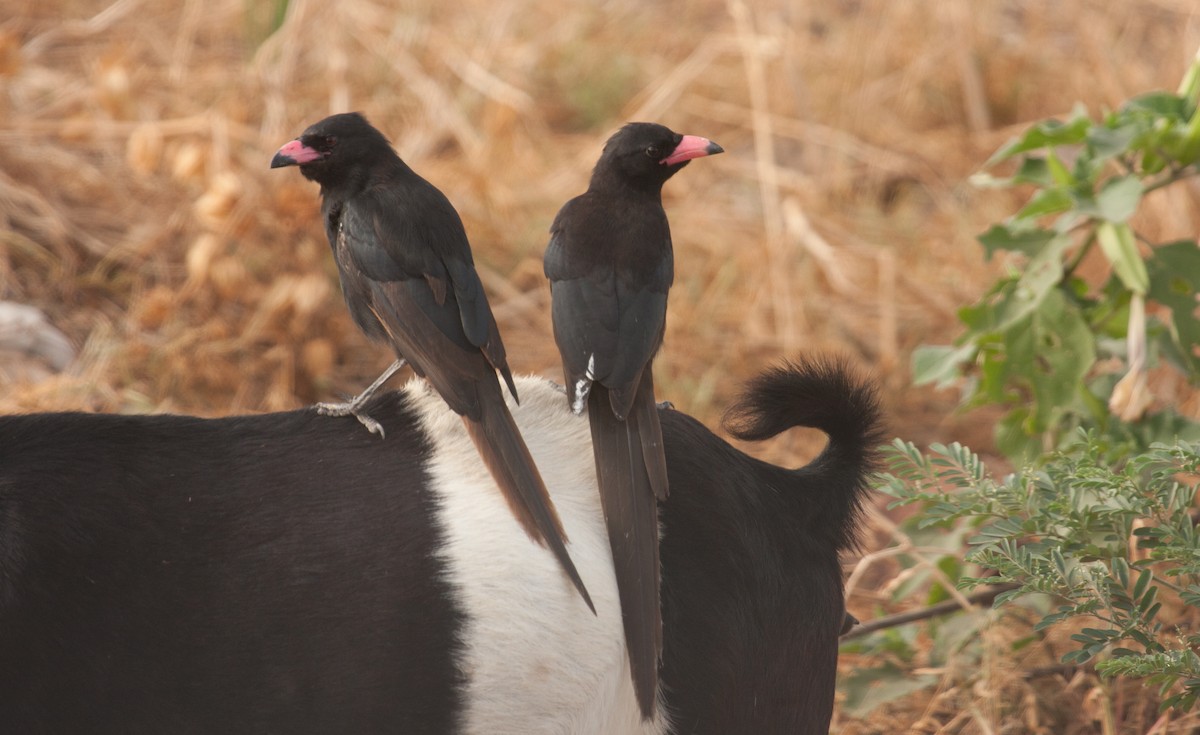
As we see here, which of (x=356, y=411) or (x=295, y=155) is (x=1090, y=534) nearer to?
(x=356, y=411)

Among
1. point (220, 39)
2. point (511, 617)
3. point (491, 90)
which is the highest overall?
point (220, 39)

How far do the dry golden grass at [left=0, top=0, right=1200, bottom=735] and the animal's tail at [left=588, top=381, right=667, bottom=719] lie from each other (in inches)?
49.3

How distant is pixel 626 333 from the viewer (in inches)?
78.2

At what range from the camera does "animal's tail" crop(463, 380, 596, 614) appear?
183 cm

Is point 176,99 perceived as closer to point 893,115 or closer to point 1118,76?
point 893,115

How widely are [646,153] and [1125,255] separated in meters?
1.31

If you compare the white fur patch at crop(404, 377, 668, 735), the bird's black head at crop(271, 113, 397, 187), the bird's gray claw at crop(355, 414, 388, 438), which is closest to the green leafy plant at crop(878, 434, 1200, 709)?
the white fur patch at crop(404, 377, 668, 735)

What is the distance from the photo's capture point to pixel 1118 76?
591cm

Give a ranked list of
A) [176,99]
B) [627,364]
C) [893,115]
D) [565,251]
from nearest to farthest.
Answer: [627,364] → [565,251] → [176,99] → [893,115]

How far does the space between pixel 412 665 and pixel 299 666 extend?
147 millimetres

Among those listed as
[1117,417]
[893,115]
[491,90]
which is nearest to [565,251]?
[1117,417]

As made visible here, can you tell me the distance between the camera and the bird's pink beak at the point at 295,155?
7.02 feet

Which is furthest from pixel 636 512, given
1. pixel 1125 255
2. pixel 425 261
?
pixel 1125 255

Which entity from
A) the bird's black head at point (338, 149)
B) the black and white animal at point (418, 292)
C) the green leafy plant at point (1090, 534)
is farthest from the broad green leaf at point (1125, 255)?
the bird's black head at point (338, 149)
